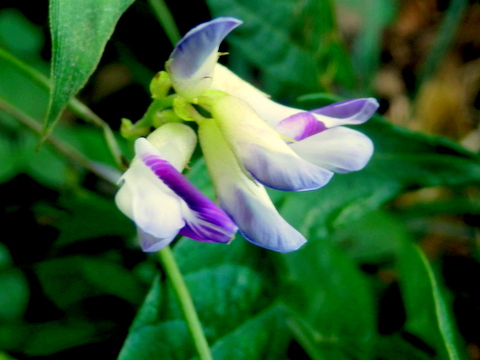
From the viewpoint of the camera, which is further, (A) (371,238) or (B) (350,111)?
(A) (371,238)

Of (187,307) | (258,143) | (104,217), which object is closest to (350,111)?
(258,143)

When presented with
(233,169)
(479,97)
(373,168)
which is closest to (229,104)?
(233,169)

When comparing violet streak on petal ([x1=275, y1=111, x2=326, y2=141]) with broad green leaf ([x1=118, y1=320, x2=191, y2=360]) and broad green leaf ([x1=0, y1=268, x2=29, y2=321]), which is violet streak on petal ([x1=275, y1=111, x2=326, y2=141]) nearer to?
broad green leaf ([x1=118, y1=320, x2=191, y2=360])

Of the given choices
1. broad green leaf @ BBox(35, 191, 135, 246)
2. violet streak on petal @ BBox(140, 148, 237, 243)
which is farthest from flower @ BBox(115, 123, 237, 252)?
broad green leaf @ BBox(35, 191, 135, 246)

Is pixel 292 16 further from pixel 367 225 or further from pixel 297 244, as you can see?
pixel 297 244

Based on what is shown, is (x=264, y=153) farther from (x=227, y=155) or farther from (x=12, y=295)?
(x=12, y=295)

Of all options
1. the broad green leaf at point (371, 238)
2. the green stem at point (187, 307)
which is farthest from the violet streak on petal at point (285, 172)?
the broad green leaf at point (371, 238)
